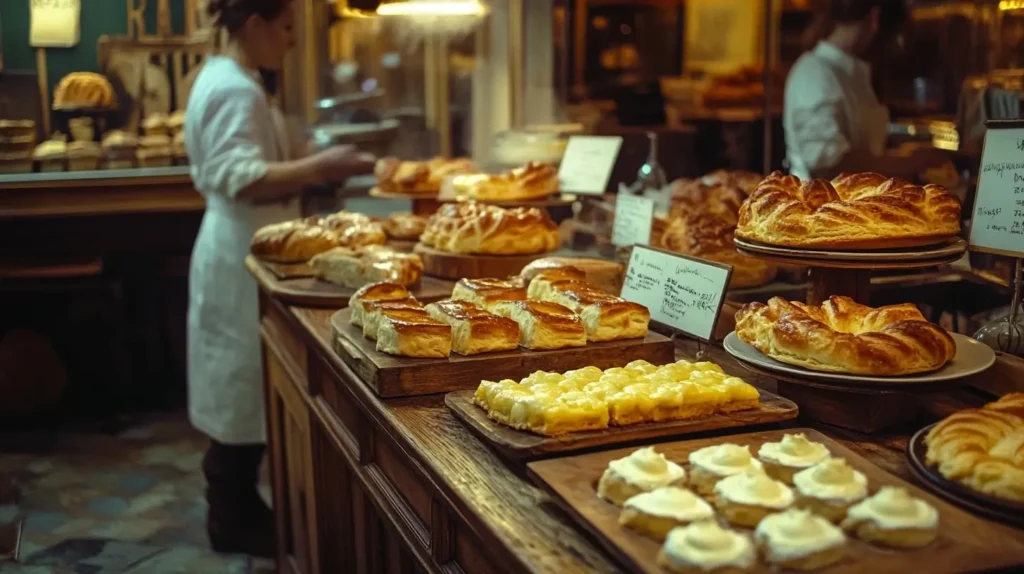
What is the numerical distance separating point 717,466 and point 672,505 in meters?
0.13

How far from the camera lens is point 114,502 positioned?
165 inches

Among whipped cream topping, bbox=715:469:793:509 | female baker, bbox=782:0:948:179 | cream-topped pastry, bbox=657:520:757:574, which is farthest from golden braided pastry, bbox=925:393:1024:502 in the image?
female baker, bbox=782:0:948:179

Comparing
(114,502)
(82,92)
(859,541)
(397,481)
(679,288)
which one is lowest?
(114,502)

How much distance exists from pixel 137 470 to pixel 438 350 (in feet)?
10.7

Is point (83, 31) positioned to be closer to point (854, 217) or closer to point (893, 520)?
point (854, 217)

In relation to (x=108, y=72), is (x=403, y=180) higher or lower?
lower

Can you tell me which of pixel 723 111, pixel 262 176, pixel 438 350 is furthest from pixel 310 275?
pixel 723 111

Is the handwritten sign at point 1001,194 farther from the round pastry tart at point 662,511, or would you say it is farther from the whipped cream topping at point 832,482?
the round pastry tart at point 662,511

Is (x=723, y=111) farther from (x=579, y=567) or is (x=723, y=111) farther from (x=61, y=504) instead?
(x=579, y=567)

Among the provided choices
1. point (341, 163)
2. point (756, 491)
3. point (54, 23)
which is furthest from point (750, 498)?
point (54, 23)

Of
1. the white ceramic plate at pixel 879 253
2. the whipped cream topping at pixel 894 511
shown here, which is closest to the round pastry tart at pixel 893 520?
the whipped cream topping at pixel 894 511

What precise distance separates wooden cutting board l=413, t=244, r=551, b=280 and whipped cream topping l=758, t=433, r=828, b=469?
145 cm

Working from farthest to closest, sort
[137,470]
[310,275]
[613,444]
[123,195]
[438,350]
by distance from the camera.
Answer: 1. [123,195]
2. [137,470]
3. [310,275]
4. [438,350]
5. [613,444]

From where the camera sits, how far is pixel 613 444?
1.37 m
